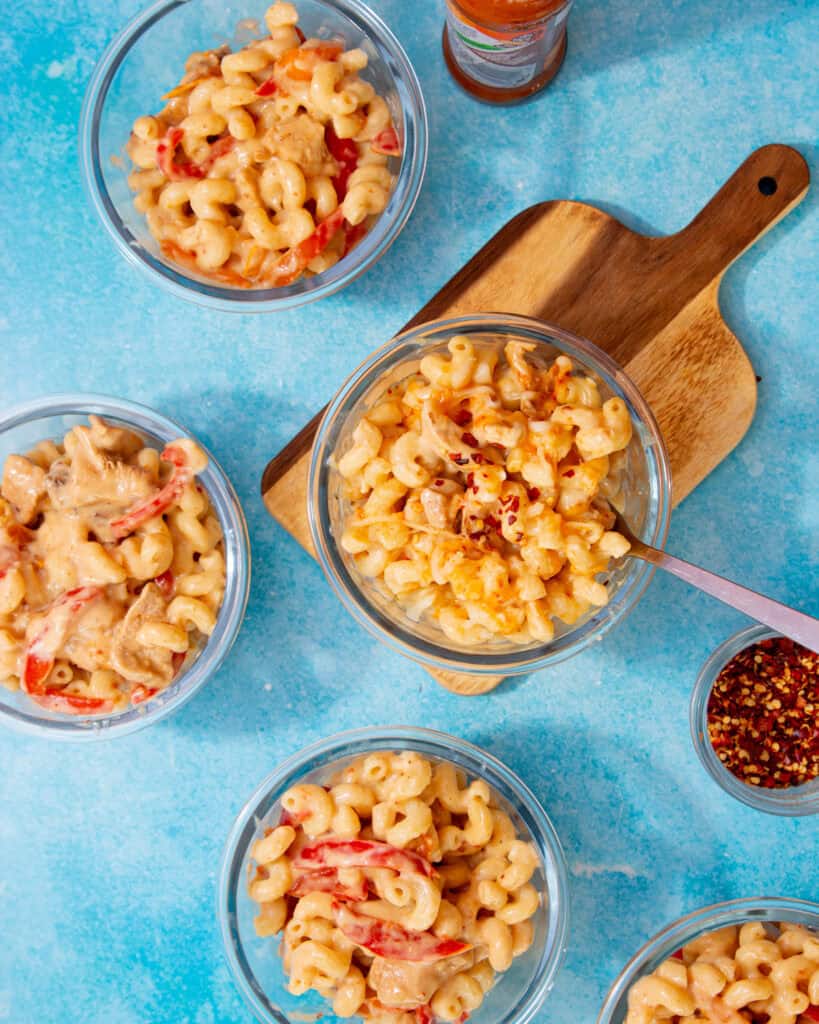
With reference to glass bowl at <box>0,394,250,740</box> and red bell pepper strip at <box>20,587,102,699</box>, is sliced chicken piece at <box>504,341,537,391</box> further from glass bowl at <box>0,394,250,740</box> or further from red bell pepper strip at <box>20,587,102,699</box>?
red bell pepper strip at <box>20,587,102,699</box>

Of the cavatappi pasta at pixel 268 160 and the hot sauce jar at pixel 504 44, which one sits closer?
the hot sauce jar at pixel 504 44

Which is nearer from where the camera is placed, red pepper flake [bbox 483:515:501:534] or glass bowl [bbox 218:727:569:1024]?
red pepper flake [bbox 483:515:501:534]

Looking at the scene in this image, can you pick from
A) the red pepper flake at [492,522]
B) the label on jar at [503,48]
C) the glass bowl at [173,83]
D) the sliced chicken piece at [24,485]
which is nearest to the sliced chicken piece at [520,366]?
the red pepper flake at [492,522]

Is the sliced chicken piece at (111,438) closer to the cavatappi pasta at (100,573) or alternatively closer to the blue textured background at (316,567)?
the cavatappi pasta at (100,573)

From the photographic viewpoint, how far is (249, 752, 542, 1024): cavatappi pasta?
4.79 feet

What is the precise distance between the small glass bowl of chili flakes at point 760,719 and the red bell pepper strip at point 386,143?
3.28 feet

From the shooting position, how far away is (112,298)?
1.72 m

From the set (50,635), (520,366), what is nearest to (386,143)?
(520,366)

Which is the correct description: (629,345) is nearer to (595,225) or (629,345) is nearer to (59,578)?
(595,225)

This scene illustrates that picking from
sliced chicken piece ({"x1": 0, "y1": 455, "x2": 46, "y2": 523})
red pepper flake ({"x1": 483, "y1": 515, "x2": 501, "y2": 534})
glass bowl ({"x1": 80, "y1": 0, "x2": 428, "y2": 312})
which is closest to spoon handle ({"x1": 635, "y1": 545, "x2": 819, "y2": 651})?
red pepper flake ({"x1": 483, "y1": 515, "x2": 501, "y2": 534})

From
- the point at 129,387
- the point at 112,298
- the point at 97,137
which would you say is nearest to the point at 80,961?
the point at 129,387

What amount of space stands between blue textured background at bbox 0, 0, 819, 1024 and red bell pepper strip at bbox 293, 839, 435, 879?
9.4 inches

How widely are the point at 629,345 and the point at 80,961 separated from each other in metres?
1.48

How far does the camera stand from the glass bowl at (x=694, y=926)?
1579 millimetres
